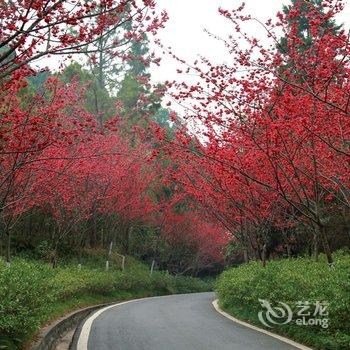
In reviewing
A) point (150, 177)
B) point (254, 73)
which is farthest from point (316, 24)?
point (150, 177)

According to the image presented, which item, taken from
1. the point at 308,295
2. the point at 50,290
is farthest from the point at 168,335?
the point at 308,295

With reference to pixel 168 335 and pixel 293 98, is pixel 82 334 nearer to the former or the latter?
pixel 168 335

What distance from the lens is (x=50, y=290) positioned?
10188mm

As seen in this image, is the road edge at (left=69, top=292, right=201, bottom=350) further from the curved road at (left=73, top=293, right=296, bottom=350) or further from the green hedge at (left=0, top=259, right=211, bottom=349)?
the green hedge at (left=0, top=259, right=211, bottom=349)

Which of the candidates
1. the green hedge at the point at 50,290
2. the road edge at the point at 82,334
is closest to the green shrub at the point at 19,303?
the green hedge at the point at 50,290

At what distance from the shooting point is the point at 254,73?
8.70 m

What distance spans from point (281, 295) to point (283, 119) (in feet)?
11.7

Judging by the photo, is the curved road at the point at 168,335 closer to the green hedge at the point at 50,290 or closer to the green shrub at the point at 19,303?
the green hedge at the point at 50,290

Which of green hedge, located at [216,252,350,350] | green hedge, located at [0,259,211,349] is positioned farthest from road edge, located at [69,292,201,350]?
green hedge, located at [216,252,350,350]

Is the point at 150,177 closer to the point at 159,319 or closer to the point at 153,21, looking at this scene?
the point at 159,319

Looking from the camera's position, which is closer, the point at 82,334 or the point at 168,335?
the point at 168,335

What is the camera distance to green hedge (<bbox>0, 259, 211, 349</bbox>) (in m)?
6.52

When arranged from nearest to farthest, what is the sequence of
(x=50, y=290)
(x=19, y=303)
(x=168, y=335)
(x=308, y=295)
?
(x=19, y=303), (x=308, y=295), (x=168, y=335), (x=50, y=290)

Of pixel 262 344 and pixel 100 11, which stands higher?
pixel 100 11
